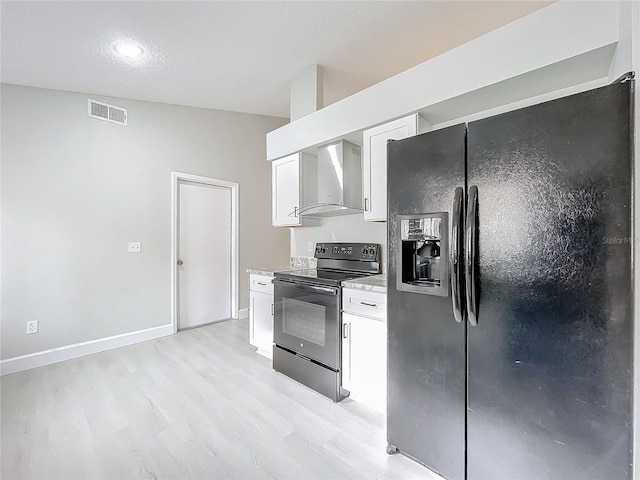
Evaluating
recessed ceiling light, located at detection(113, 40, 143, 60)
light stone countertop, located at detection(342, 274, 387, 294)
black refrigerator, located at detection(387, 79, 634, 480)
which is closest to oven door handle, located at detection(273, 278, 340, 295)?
light stone countertop, located at detection(342, 274, 387, 294)

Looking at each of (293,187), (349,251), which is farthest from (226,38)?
(349,251)

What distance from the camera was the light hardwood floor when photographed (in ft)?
5.35

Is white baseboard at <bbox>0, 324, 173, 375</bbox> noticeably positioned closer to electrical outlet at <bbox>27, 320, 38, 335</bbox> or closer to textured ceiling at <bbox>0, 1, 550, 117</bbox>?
electrical outlet at <bbox>27, 320, 38, 335</bbox>

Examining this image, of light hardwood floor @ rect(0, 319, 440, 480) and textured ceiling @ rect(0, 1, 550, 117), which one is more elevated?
textured ceiling @ rect(0, 1, 550, 117)

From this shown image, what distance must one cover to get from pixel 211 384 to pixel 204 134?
314 centimetres

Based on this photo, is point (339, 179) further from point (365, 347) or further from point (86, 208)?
point (86, 208)

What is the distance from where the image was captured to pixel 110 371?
2.78 m

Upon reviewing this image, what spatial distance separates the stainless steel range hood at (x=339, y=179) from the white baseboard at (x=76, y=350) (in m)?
2.49

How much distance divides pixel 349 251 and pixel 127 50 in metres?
2.52

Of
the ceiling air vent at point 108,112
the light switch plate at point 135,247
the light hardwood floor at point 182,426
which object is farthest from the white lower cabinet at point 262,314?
the ceiling air vent at point 108,112

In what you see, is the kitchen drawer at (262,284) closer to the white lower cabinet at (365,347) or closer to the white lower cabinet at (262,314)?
the white lower cabinet at (262,314)

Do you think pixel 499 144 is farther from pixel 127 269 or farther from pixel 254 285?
pixel 127 269

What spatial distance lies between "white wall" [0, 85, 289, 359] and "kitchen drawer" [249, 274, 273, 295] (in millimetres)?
1389

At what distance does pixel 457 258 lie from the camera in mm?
1389
